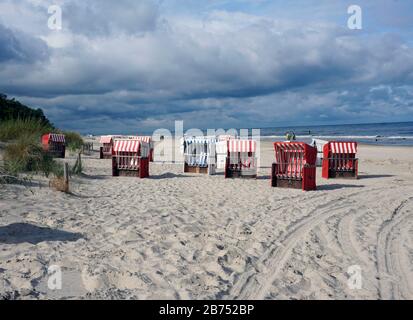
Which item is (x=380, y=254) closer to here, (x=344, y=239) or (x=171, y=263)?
(x=344, y=239)

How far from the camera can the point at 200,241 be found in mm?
6043

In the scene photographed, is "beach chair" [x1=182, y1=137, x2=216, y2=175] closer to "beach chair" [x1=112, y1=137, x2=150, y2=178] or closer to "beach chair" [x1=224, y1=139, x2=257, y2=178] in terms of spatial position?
"beach chair" [x1=224, y1=139, x2=257, y2=178]

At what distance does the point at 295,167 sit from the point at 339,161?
369cm

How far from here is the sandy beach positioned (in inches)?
171

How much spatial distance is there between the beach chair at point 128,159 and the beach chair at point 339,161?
6.41m

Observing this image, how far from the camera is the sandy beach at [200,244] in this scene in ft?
14.2

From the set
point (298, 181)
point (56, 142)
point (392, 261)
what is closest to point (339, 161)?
point (298, 181)

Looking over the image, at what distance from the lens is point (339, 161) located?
15188 mm

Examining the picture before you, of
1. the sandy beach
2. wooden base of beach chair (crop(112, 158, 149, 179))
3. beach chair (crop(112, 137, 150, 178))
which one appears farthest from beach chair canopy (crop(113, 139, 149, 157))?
the sandy beach

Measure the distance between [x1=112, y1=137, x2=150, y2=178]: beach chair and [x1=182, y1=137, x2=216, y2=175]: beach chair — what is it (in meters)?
2.32

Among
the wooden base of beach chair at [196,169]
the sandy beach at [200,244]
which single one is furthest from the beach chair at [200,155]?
the sandy beach at [200,244]

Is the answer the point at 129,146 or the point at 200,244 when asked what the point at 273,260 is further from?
the point at 129,146
